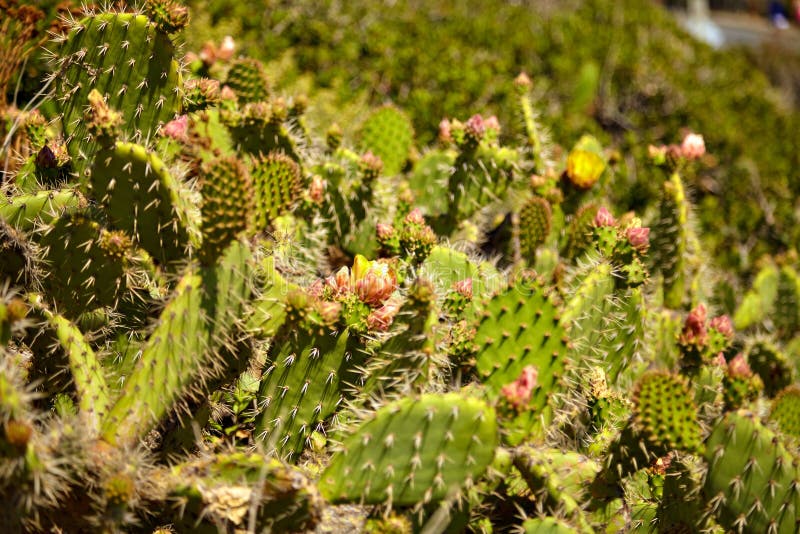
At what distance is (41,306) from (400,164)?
2.24m

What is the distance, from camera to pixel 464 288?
106 inches

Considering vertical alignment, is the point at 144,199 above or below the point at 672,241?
above

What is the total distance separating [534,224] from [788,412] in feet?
4.29

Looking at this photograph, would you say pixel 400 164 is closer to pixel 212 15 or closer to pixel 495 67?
pixel 212 15

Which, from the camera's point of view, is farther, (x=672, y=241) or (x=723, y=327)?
(x=672, y=241)

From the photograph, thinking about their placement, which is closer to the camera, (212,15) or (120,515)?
(120,515)

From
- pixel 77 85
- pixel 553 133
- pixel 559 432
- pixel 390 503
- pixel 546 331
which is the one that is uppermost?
pixel 77 85

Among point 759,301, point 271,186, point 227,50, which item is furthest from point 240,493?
point 759,301

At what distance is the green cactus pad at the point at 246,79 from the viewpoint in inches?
138

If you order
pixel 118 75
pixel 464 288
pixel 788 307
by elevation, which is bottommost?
pixel 788 307

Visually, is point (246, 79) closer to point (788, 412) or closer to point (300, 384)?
point (300, 384)

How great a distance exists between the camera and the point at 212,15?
19.1 ft

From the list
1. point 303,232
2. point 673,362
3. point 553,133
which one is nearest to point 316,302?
point 303,232

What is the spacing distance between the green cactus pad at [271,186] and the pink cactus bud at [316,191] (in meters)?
0.63
